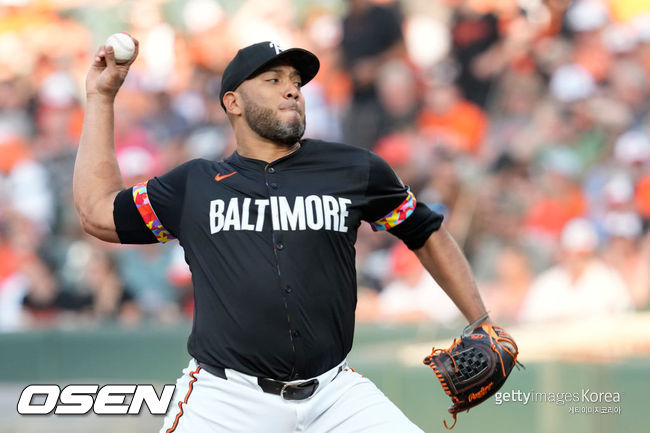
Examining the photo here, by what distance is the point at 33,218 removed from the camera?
27.1 ft

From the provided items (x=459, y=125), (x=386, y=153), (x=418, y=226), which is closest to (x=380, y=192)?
(x=418, y=226)

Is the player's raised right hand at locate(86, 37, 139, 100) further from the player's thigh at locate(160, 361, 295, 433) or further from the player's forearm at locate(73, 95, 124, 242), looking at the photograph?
the player's thigh at locate(160, 361, 295, 433)

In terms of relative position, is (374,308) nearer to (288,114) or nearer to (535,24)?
(535,24)

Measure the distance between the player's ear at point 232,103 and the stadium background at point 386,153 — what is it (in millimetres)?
2503

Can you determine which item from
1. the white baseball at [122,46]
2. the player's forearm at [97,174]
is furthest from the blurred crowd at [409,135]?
the white baseball at [122,46]

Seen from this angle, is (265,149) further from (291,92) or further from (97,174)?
(97,174)

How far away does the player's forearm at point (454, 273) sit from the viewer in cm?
339

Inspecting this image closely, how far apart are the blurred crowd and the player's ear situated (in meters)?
3.60

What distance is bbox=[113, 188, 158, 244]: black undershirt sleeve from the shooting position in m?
3.30

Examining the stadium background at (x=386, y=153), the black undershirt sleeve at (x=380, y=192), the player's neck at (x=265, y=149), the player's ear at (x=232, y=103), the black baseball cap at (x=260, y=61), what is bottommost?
the stadium background at (x=386, y=153)

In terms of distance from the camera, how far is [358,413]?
3.08 meters

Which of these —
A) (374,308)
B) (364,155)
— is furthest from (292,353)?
(374,308)

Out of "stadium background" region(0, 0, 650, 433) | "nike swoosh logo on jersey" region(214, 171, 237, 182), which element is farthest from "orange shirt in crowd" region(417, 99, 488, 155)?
"nike swoosh logo on jersey" region(214, 171, 237, 182)

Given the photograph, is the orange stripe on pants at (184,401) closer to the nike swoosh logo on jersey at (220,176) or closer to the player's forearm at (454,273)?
the nike swoosh logo on jersey at (220,176)
